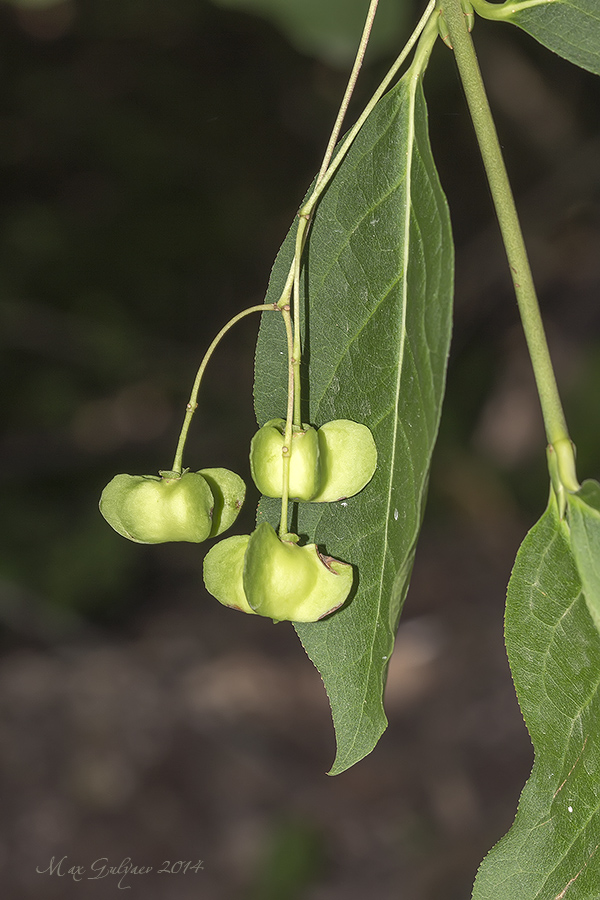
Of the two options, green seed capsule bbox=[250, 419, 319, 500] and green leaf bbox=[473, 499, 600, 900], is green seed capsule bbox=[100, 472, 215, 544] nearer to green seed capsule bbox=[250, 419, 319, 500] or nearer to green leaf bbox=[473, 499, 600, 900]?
green seed capsule bbox=[250, 419, 319, 500]

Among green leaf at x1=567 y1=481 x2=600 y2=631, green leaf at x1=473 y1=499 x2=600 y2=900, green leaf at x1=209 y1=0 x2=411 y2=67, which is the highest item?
green leaf at x1=209 y1=0 x2=411 y2=67

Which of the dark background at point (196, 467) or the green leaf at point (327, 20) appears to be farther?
A: the dark background at point (196, 467)

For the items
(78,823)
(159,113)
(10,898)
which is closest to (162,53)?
(159,113)

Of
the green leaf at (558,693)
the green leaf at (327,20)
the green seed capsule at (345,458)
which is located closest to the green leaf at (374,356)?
the green seed capsule at (345,458)

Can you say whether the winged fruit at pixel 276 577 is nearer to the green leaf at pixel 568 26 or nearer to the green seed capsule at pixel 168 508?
the green seed capsule at pixel 168 508

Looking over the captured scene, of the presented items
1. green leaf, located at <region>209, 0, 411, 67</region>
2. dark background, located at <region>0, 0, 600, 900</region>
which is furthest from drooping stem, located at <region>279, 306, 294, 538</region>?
dark background, located at <region>0, 0, 600, 900</region>

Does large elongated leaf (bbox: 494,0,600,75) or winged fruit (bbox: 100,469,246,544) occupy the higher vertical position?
large elongated leaf (bbox: 494,0,600,75)

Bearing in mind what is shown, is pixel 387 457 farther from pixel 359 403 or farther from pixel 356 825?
pixel 356 825
